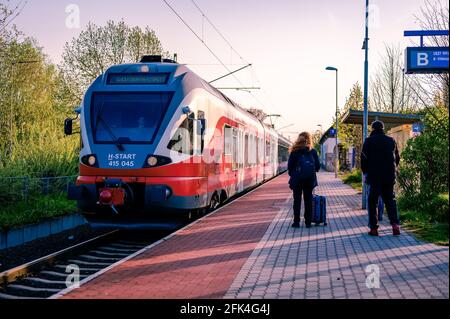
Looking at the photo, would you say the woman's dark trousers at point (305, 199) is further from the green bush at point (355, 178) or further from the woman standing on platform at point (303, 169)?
the green bush at point (355, 178)

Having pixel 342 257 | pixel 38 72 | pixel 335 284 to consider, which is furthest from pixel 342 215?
pixel 38 72

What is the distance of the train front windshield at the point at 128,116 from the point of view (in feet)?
36.2

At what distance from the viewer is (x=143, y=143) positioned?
1093 cm

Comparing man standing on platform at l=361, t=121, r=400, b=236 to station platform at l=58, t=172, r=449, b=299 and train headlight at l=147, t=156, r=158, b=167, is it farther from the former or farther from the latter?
train headlight at l=147, t=156, r=158, b=167

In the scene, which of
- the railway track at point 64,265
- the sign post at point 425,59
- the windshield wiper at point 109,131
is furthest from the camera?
the windshield wiper at point 109,131

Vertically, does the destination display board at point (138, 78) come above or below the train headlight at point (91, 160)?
above

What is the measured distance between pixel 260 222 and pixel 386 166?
371 cm

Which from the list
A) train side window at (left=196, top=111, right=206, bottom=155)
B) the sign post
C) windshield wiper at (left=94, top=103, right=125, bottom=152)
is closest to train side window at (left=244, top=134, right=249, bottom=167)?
train side window at (left=196, top=111, right=206, bottom=155)

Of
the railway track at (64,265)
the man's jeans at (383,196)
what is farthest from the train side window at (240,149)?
the man's jeans at (383,196)

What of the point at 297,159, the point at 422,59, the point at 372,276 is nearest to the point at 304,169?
the point at 297,159

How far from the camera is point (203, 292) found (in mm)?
6363

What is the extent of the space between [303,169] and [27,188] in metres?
7.33

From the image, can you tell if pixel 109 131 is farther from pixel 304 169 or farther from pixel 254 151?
pixel 254 151

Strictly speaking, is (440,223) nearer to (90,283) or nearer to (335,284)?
(335,284)
